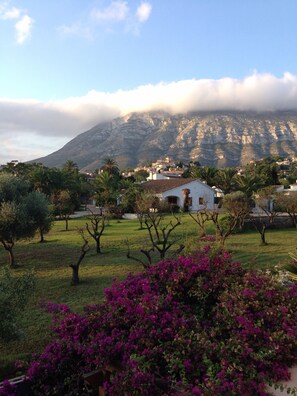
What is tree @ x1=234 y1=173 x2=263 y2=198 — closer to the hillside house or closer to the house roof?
the hillside house

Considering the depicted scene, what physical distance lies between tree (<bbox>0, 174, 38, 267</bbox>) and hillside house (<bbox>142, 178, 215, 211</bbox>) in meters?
32.7

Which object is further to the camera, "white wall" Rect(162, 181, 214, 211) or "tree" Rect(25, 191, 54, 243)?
→ "white wall" Rect(162, 181, 214, 211)

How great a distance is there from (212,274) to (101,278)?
9197 millimetres

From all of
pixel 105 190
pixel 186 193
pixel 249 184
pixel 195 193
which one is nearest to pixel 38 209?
pixel 249 184

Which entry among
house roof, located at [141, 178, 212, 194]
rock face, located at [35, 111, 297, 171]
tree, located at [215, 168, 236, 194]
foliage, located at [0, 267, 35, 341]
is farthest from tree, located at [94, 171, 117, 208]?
rock face, located at [35, 111, 297, 171]

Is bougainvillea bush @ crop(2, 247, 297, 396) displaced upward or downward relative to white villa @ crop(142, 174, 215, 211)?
downward

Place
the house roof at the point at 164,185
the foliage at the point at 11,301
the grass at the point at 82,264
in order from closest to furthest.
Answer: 1. the foliage at the point at 11,301
2. the grass at the point at 82,264
3. the house roof at the point at 164,185

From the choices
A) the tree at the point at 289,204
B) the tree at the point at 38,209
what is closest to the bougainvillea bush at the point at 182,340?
the tree at the point at 38,209

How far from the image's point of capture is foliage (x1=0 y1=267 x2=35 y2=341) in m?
6.07

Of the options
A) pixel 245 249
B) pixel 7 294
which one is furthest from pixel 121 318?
pixel 245 249

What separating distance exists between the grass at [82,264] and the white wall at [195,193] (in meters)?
20.8

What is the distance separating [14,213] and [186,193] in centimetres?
3577

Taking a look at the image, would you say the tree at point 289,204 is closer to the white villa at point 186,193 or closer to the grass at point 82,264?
the grass at point 82,264

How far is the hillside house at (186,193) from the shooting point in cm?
5072
